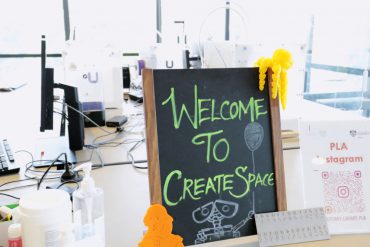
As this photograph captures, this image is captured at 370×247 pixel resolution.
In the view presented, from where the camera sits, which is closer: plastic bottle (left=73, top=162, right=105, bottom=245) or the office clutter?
the office clutter

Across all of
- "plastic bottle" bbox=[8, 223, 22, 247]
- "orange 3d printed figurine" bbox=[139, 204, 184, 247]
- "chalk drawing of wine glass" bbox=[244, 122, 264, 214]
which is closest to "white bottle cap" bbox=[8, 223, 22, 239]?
"plastic bottle" bbox=[8, 223, 22, 247]

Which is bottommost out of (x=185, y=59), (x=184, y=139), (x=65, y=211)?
(x=65, y=211)

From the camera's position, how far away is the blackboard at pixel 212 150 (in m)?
0.81

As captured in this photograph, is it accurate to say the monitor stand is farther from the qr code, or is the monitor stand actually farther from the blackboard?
the qr code

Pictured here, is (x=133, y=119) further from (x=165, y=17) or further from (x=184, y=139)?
→ (x=165, y=17)

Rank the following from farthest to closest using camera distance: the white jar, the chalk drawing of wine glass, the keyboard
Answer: the keyboard, the chalk drawing of wine glass, the white jar

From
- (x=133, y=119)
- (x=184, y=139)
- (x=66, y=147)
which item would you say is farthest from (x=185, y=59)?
(x=184, y=139)

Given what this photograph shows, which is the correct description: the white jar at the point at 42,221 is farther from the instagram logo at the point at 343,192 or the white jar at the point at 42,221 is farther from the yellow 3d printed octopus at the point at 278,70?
the instagram logo at the point at 343,192

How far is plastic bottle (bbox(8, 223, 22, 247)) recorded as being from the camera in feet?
2.20

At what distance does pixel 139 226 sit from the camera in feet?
2.95

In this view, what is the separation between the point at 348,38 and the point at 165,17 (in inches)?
102

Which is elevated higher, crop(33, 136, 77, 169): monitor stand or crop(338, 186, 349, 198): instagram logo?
crop(33, 136, 77, 169): monitor stand

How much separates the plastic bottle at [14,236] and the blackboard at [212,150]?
27 centimetres

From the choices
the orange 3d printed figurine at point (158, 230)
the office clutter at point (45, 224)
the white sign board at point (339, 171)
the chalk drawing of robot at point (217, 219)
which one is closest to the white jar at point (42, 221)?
the office clutter at point (45, 224)
